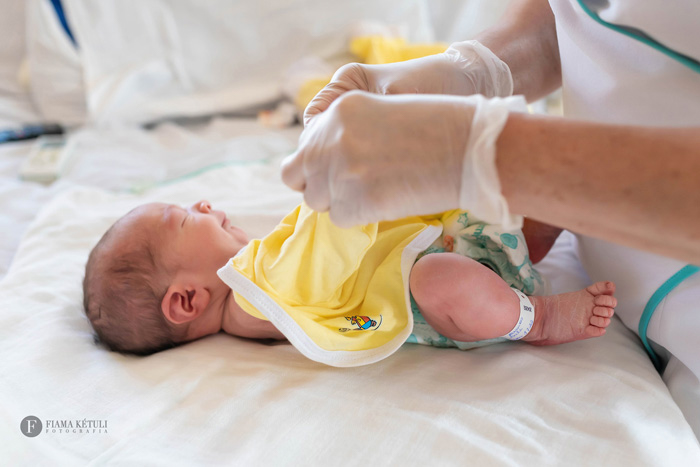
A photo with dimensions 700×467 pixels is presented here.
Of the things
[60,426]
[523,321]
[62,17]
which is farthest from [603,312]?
[62,17]

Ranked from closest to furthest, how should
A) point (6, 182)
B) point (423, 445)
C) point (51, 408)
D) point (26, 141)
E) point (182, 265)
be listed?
point (423, 445) → point (51, 408) → point (182, 265) → point (6, 182) → point (26, 141)

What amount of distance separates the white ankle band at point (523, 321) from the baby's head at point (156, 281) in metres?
0.51

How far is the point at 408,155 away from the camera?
570 millimetres

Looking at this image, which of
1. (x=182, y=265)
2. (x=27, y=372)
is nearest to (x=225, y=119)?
(x=182, y=265)

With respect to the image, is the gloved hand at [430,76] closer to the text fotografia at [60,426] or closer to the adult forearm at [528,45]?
the adult forearm at [528,45]

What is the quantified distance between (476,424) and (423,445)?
8 cm

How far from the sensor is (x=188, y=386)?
31.8 inches

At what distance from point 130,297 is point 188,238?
139mm

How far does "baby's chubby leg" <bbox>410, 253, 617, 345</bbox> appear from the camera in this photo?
0.81 metres

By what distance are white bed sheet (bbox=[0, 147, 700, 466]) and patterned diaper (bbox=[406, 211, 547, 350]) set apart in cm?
2

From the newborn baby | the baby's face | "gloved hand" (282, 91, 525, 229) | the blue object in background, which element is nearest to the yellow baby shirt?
the newborn baby

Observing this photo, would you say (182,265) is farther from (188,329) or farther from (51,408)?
(51,408)

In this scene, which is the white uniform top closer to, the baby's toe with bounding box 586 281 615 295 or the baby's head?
the baby's toe with bounding box 586 281 615 295

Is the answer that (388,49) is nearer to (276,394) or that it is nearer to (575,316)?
(575,316)
